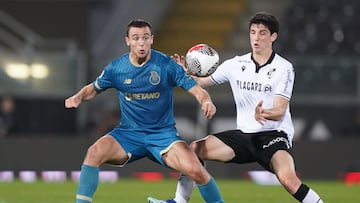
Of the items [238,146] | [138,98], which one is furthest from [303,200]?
[138,98]

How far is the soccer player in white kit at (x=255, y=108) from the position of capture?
1142cm

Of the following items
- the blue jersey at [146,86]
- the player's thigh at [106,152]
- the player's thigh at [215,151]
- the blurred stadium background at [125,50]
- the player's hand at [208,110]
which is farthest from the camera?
the blurred stadium background at [125,50]

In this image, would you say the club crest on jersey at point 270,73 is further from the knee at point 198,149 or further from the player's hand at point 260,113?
the knee at point 198,149

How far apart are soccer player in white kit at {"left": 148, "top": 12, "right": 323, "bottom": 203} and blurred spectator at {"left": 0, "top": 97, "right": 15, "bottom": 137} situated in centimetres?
1037

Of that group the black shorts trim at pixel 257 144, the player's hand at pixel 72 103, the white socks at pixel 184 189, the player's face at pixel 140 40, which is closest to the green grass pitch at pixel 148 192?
the white socks at pixel 184 189

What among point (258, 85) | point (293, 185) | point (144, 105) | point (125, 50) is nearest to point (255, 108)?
point (258, 85)

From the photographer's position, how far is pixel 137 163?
21016mm

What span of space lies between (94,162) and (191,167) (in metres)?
0.90

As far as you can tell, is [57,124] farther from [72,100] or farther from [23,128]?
[72,100]

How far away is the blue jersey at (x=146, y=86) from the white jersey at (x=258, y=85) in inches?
29.2

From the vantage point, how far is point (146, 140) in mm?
11312

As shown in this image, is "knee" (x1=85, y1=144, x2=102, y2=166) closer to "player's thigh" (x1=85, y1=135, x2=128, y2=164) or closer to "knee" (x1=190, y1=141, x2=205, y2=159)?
"player's thigh" (x1=85, y1=135, x2=128, y2=164)

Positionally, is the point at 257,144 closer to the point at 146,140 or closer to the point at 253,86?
the point at 253,86

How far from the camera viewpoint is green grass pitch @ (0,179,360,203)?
49.4 ft
